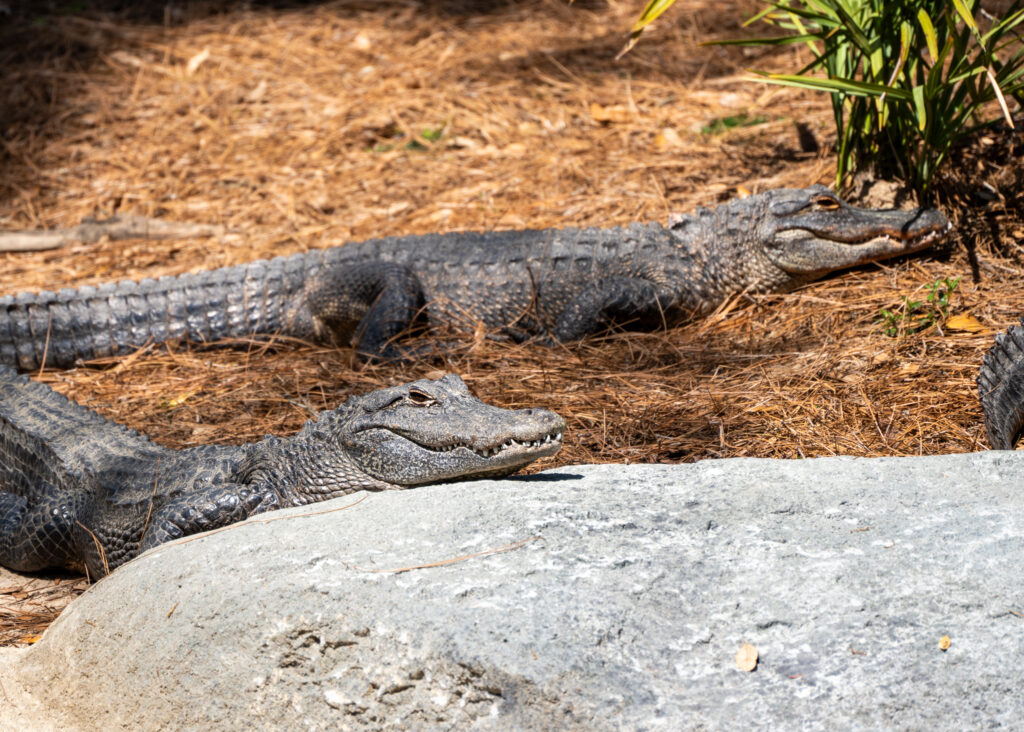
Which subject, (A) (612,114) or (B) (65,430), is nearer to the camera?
(B) (65,430)

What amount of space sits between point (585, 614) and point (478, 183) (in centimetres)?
529

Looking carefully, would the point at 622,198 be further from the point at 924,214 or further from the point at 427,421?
the point at 427,421

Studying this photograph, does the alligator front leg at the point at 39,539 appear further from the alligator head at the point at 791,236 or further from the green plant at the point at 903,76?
the alligator head at the point at 791,236

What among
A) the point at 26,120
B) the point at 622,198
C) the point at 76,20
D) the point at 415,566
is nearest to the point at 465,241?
the point at 622,198

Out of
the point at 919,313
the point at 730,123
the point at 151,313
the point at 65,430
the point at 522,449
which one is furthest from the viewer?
the point at 730,123

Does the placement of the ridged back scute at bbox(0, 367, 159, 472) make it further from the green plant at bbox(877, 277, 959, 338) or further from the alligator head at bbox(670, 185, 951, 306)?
the alligator head at bbox(670, 185, 951, 306)

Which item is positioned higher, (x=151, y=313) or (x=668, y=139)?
(x=668, y=139)

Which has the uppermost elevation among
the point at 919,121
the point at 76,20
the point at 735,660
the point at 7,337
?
the point at 76,20

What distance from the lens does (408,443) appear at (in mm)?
3199

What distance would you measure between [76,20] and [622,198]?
6.85m

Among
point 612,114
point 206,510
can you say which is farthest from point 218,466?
point 612,114

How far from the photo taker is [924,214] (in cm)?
502

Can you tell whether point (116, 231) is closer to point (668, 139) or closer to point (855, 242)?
point (668, 139)

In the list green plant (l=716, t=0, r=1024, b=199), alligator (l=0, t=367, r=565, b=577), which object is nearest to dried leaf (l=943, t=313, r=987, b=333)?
green plant (l=716, t=0, r=1024, b=199)
